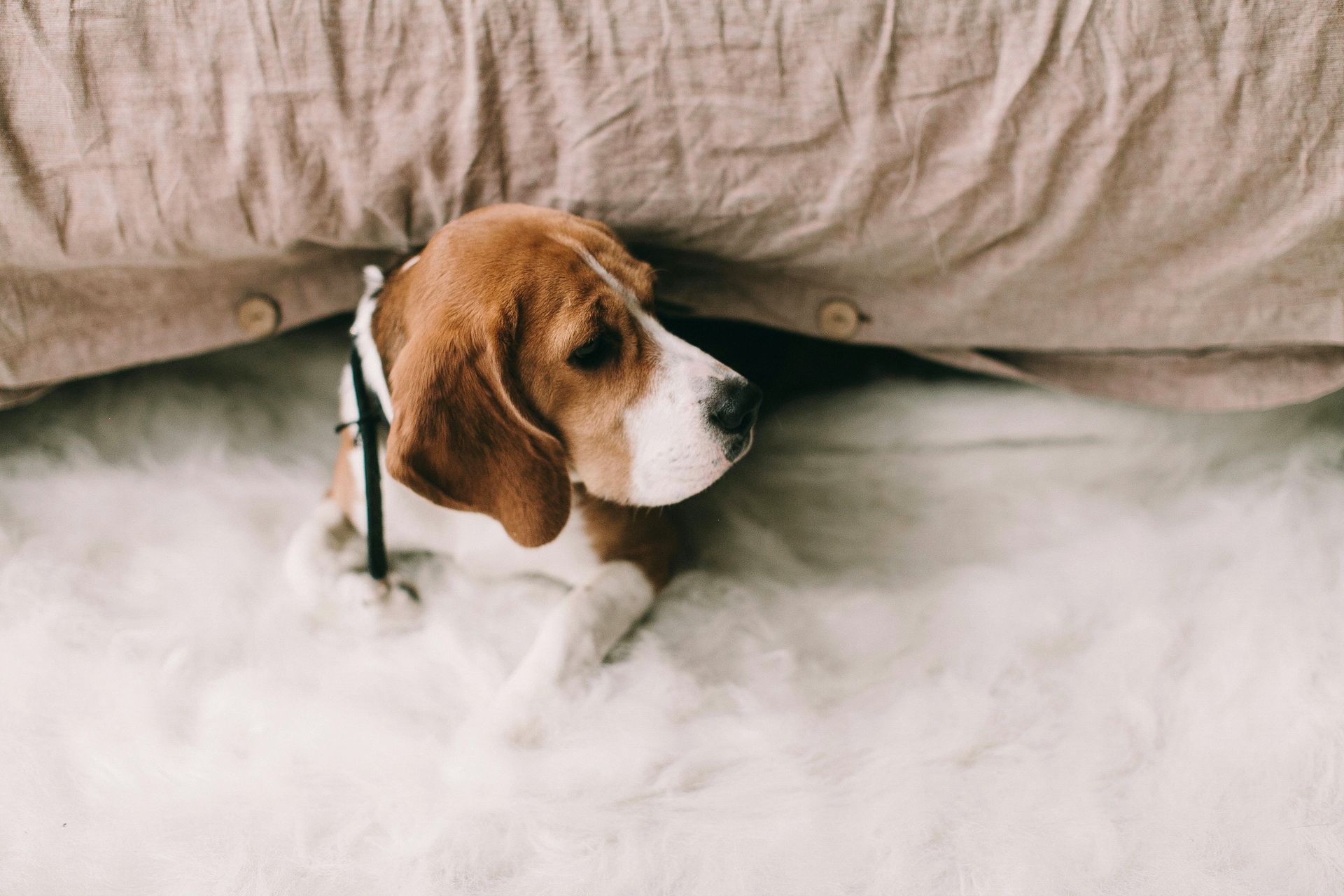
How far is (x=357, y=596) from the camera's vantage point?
1.43 meters

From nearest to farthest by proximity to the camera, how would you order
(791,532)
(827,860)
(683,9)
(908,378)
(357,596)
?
1. (827,860)
2. (683,9)
3. (357,596)
4. (791,532)
5. (908,378)

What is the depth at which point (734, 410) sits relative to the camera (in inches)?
49.1

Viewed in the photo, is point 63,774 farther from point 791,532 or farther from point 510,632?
point 791,532

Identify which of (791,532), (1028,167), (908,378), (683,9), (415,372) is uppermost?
(683,9)

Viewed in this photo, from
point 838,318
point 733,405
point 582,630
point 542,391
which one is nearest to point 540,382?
point 542,391

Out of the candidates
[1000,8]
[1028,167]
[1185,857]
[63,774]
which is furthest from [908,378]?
[63,774]

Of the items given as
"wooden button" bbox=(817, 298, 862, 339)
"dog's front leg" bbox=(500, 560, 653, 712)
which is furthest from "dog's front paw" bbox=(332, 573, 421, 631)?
"wooden button" bbox=(817, 298, 862, 339)

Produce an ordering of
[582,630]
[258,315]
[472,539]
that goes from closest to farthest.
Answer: [582,630] < [472,539] < [258,315]

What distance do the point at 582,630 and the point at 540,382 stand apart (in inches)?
15.1

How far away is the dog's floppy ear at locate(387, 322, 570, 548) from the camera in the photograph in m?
1.16

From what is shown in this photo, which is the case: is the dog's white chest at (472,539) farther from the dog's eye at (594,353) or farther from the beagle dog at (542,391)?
the dog's eye at (594,353)

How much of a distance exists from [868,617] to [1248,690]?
564 mm

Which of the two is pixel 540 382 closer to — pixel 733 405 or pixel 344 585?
pixel 733 405

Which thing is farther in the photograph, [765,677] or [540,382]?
[765,677]
